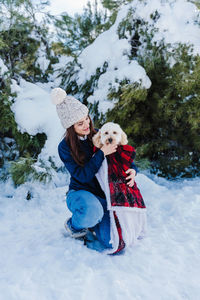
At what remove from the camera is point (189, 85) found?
3.29 metres

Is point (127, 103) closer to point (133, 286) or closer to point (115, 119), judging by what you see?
point (115, 119)

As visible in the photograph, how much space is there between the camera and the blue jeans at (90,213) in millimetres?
1932

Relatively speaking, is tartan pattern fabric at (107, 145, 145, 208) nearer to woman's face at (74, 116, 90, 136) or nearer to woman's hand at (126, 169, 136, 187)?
woman's hand at (126, 169, 136, 187)

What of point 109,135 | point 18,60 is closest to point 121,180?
point 109,135

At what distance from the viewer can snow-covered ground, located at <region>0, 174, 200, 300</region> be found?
1501mm

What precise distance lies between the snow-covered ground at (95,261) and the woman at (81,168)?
21 centimetres

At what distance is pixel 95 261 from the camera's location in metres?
1.84

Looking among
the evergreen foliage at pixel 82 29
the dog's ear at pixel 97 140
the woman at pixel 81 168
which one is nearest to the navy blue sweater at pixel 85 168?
the woman at pixel 81 168

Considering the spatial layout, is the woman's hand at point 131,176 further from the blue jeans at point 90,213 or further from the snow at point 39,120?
the snow at point 39,120

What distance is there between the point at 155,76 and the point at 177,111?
0.66 m

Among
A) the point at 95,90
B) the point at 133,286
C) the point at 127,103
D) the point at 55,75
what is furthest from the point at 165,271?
the point at 55,75

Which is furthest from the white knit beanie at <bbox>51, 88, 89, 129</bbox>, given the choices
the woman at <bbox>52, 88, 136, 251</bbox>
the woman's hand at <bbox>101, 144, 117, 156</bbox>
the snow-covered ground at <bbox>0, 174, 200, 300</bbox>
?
the snow-covered ground at <bbox>0, 174, 200, 300</bbox>

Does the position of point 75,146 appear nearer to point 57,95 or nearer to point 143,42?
point 57,95

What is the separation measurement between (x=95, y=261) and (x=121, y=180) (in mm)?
694
